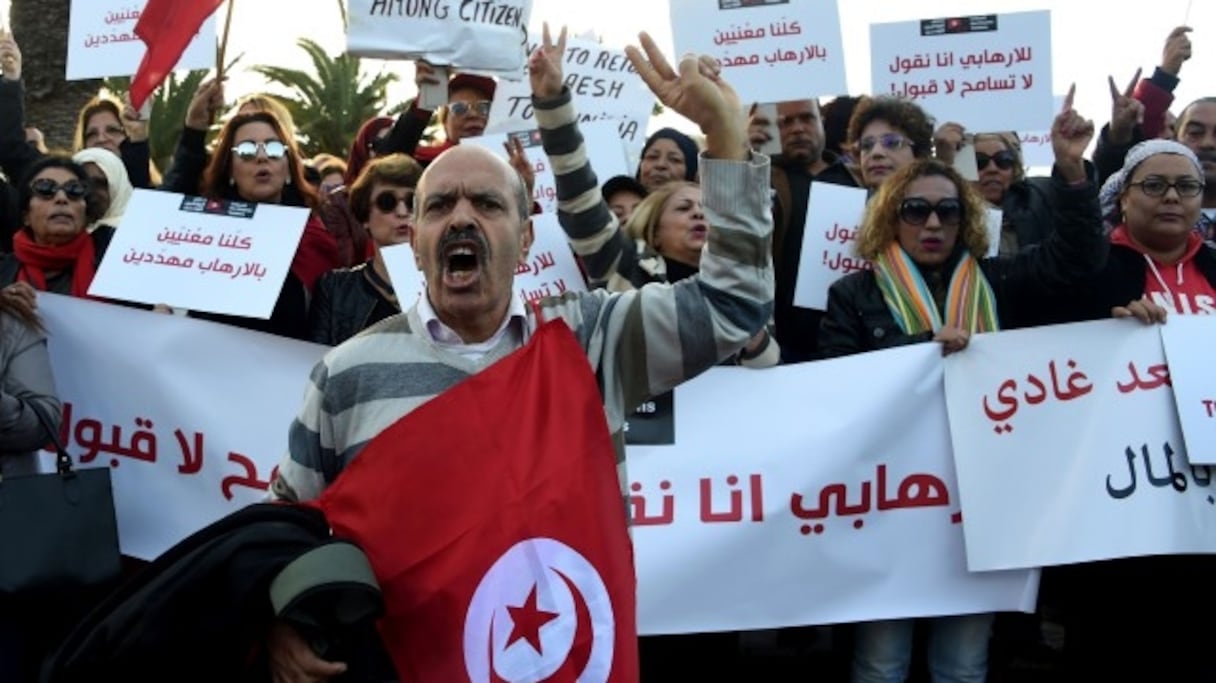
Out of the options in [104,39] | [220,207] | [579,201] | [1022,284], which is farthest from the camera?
[104,39]

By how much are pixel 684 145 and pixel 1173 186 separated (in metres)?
1.97

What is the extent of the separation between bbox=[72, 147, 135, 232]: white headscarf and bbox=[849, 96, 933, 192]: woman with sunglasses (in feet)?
9.21

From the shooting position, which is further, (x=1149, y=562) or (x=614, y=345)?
(x=1149, y=562)

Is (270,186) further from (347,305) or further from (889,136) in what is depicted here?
(889,136)

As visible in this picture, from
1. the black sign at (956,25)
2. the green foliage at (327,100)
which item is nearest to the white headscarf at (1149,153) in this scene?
the black sign at (956,25)

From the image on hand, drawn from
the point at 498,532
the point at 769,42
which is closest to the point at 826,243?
the point at 769,42

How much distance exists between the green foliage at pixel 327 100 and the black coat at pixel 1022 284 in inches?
873

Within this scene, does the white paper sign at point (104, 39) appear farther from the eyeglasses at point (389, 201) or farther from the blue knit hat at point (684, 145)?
the blue knit hat at point (684, 145)

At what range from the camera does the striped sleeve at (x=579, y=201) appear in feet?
16.2

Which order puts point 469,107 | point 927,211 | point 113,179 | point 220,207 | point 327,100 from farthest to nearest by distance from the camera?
1. point 327,100
2. point 469,107
3. point 113,179
4. point 220,207
5. point 927,211

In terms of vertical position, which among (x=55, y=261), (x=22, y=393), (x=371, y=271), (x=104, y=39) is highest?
(x=104, y=39)

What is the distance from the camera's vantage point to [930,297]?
17.5 ft

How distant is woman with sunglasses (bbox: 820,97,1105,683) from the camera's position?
16.9ft

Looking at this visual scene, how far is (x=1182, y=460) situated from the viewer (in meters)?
5.12
